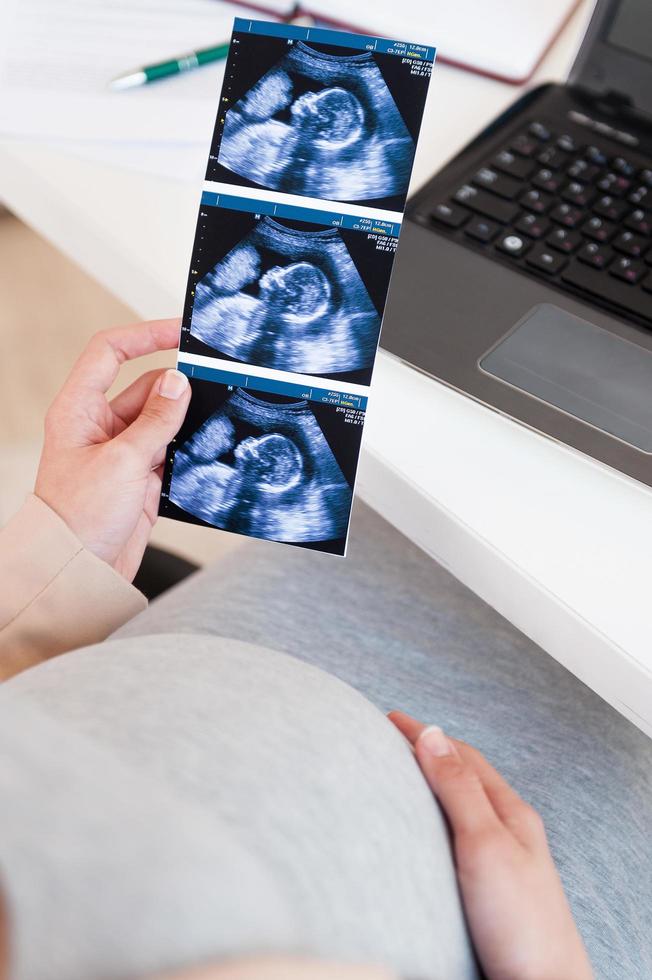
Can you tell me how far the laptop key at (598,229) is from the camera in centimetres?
58

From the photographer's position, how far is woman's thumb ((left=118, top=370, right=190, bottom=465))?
51 centimetres

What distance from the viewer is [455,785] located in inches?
16.3

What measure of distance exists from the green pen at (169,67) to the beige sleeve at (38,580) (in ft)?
1.26

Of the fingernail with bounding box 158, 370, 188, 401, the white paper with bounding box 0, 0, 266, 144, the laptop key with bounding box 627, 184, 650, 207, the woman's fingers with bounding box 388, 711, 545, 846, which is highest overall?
the laptop key with bounding box 627, 184, 650, 207

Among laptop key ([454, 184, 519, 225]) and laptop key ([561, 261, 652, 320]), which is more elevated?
laptop key ([454, 184, 519, 225])

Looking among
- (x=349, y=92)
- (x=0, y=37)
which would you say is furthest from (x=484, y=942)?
(x=0, y=37)

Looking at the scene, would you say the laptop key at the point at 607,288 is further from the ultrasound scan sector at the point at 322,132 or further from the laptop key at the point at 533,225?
the ultrasound scan sector at the point at 322,132

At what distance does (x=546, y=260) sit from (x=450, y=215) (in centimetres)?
7

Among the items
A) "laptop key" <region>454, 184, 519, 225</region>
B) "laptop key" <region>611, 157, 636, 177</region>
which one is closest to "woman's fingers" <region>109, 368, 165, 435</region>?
"laptop key" <region>454, 184, 519, 225</region>

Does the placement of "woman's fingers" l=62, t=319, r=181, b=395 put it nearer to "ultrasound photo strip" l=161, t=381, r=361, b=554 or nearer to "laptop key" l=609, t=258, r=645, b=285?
"ultrasound photo strip" l=161, t=381, r=361, b=554

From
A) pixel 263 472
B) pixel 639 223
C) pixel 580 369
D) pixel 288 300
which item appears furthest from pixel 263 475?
pixel 639 223

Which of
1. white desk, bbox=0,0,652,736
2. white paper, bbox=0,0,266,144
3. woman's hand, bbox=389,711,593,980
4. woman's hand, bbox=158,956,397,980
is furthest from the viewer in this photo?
white paper, bbox=0,0,266,144

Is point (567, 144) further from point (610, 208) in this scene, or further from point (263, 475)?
point (263, 475)

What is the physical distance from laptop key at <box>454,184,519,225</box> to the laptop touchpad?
8 centimetres
